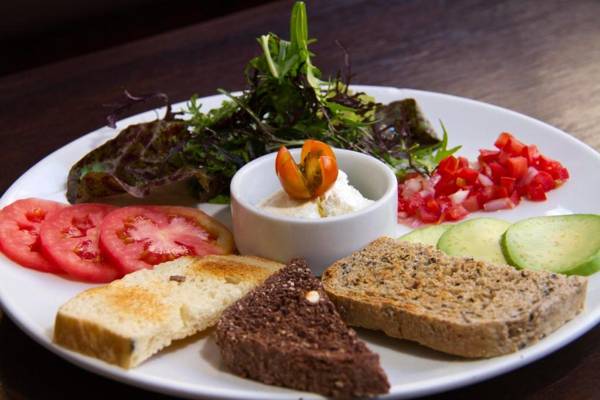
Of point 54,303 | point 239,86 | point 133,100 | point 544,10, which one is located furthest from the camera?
point 544,10

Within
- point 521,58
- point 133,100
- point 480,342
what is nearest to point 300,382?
point 480,342

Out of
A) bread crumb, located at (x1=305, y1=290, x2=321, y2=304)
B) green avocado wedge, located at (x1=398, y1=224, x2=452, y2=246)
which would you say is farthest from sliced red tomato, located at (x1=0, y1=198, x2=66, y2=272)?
green avocado wedge, located at (x1=398, y1=224, x2=452, y2=246)

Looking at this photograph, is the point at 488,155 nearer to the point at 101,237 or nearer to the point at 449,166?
the point at 449,166

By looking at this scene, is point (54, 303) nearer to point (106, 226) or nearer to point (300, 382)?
point (106, 226)

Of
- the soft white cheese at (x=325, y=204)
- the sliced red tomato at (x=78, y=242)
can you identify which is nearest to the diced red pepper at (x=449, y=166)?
Answer: the soft white cheese at (x=325, y=204)

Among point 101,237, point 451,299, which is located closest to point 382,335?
point 451,299

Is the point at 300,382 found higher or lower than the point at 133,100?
lower

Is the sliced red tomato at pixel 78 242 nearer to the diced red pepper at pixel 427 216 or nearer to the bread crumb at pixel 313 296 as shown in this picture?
the bread crumb at pixel 313 296

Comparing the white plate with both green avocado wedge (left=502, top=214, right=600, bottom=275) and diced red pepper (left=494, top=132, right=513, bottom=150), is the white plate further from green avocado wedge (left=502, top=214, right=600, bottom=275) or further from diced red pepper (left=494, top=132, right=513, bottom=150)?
diced red pepper (left=494, top=132, right=513, bottom=150)
